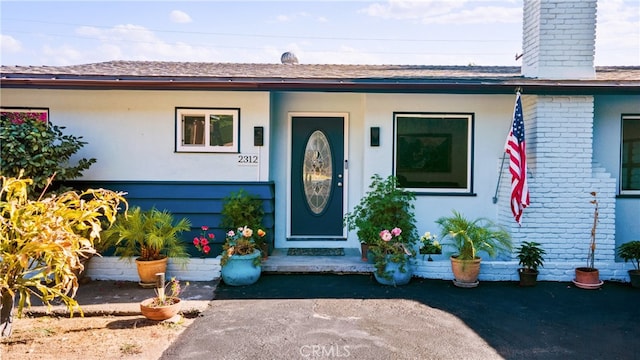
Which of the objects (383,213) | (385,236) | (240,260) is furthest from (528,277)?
(240,260)

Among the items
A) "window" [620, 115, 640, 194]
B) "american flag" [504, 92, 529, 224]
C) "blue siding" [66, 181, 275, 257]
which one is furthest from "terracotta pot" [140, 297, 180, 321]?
"window" [620, 115, 640, 194]

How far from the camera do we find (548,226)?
585 centimetres

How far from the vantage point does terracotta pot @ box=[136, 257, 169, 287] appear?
5.15 m

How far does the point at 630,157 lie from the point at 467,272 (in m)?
3.30

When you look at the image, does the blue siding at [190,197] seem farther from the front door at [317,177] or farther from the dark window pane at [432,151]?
the dark window pane at [432,151]

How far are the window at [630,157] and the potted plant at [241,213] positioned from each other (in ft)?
17.1

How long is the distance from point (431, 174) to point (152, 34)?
2206 cm

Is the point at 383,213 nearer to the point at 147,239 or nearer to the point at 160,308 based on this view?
the point at 147,239

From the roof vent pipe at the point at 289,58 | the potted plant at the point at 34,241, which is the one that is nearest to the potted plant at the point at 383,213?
the potted plant at the point at 34,241

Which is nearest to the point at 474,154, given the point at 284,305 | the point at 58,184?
the point at 284,305

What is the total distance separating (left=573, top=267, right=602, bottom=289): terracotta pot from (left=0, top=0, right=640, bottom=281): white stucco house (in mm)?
243

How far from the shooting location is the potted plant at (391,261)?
5270 mm

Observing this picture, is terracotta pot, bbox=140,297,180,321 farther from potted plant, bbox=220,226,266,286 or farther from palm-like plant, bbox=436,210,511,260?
palm-like plant, bbox=436,210,511,260

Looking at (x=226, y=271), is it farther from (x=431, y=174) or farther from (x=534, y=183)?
(x=534, y=183)
